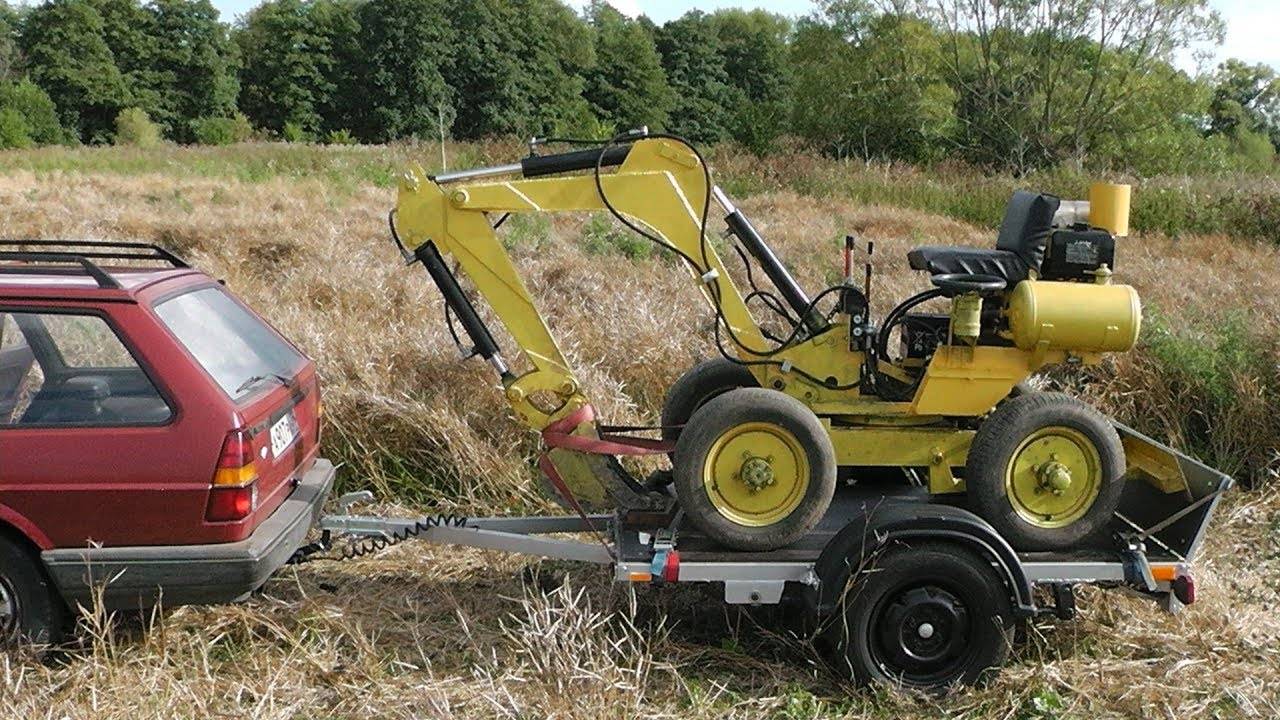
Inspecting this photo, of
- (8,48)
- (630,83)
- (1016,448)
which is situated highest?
(8,48)

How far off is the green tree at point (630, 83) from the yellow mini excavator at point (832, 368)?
52.8 meters

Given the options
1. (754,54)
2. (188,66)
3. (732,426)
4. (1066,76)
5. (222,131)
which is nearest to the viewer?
(732,426)

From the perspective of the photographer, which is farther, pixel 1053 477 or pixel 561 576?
pixel 561 576

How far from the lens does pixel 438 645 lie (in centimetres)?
489

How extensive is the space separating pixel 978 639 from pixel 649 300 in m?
4.81

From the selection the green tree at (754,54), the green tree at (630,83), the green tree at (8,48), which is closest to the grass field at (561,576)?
the green tree at (630,83)

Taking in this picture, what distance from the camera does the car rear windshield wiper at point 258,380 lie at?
4.58m

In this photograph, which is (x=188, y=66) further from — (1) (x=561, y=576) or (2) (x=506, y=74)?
(1) (x=561, y=576)

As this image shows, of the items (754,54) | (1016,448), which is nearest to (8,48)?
(754,54)

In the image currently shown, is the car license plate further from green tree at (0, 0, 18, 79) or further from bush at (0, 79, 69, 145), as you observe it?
green tree at (0, 0, 18, 79)

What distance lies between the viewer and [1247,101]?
164 ft

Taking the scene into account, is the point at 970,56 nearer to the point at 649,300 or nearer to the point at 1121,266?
the point at 1121,266

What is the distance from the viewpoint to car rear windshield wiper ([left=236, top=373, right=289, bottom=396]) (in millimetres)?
4582

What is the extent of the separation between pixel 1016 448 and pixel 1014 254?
894 millimetres
